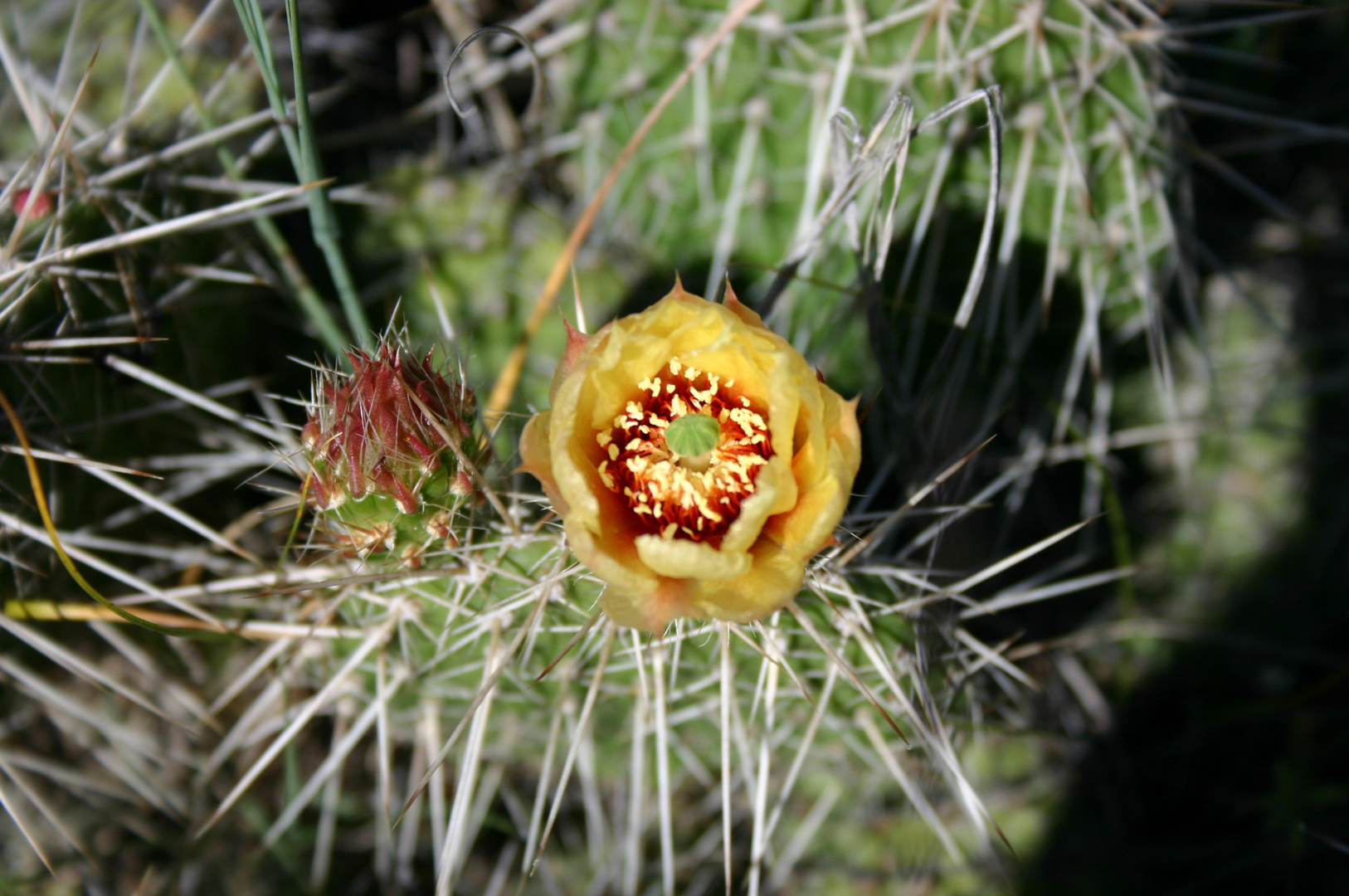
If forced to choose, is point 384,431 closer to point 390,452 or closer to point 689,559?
point 390,452

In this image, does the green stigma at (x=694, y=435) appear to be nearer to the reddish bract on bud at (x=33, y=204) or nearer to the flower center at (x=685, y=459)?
the flower center at (x=685, y=459)

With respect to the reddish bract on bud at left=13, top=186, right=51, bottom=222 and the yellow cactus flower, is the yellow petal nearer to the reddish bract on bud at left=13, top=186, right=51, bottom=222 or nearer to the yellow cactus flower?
the yellow cactus flower

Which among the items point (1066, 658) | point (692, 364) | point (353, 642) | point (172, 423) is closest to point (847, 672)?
point (692, 364)

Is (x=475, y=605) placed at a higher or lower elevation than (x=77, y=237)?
lower

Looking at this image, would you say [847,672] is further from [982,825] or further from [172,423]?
[172,423]

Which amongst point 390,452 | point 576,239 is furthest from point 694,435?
point 576,239

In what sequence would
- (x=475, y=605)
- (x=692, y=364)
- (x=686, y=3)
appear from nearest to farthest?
1. (x=692, y=364)
2. (x=475, y=605)
3. (x=686, y=3)

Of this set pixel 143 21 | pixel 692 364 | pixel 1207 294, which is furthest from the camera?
pixel 1207 294
